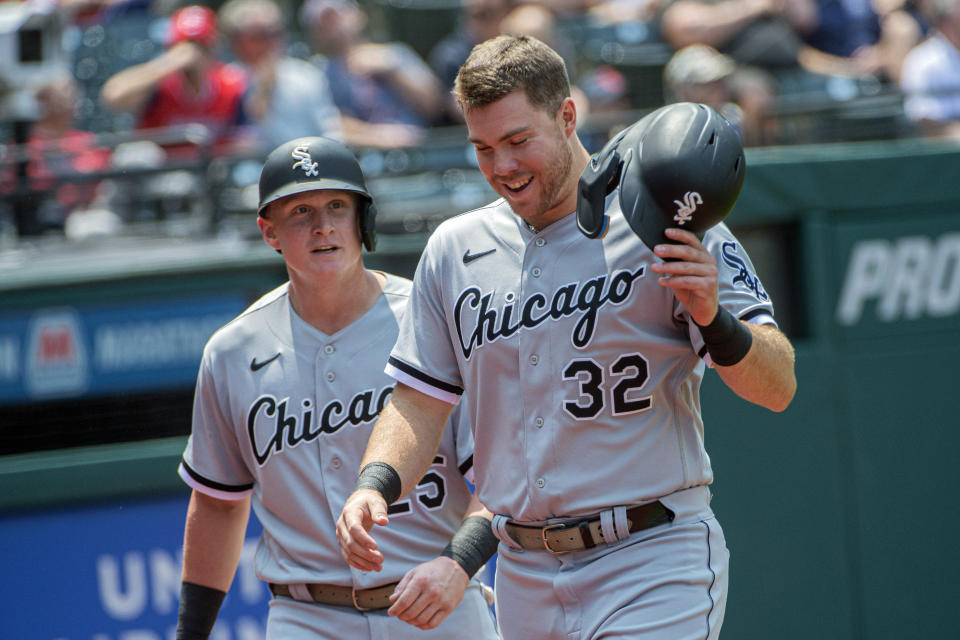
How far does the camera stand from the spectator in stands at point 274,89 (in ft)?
22.4

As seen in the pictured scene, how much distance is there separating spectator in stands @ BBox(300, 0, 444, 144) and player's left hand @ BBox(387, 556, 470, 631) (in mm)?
4667

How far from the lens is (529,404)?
116 inches

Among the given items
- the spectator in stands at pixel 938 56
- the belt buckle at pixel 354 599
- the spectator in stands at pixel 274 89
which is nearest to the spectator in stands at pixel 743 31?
the spectator in stands at pixel 938 56

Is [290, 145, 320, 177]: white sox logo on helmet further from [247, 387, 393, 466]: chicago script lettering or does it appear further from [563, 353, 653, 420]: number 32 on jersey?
[563, 353, 653, 420]: number 32 on jersey

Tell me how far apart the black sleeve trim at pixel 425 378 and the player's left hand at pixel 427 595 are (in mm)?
471

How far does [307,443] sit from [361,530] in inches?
31.4

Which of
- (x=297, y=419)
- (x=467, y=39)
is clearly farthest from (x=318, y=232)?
(x=467, y=39)

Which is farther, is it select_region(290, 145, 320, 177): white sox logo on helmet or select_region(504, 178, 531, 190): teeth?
select_region(290, 145, 320, 177): white sox logo on helmet

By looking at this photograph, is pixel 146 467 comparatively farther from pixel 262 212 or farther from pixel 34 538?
pixel 262 212

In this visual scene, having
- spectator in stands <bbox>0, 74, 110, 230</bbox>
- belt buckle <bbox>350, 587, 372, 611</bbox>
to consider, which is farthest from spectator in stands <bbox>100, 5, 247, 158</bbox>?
belt buckle <bbox>350, 587, 372, 611</bbox>

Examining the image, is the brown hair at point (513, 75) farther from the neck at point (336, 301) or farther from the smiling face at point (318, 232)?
the neck at point (336, 301)

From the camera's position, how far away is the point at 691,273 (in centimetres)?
249

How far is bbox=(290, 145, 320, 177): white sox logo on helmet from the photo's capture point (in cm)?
349

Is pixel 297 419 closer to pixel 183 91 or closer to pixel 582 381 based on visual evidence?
pixel 582 381
